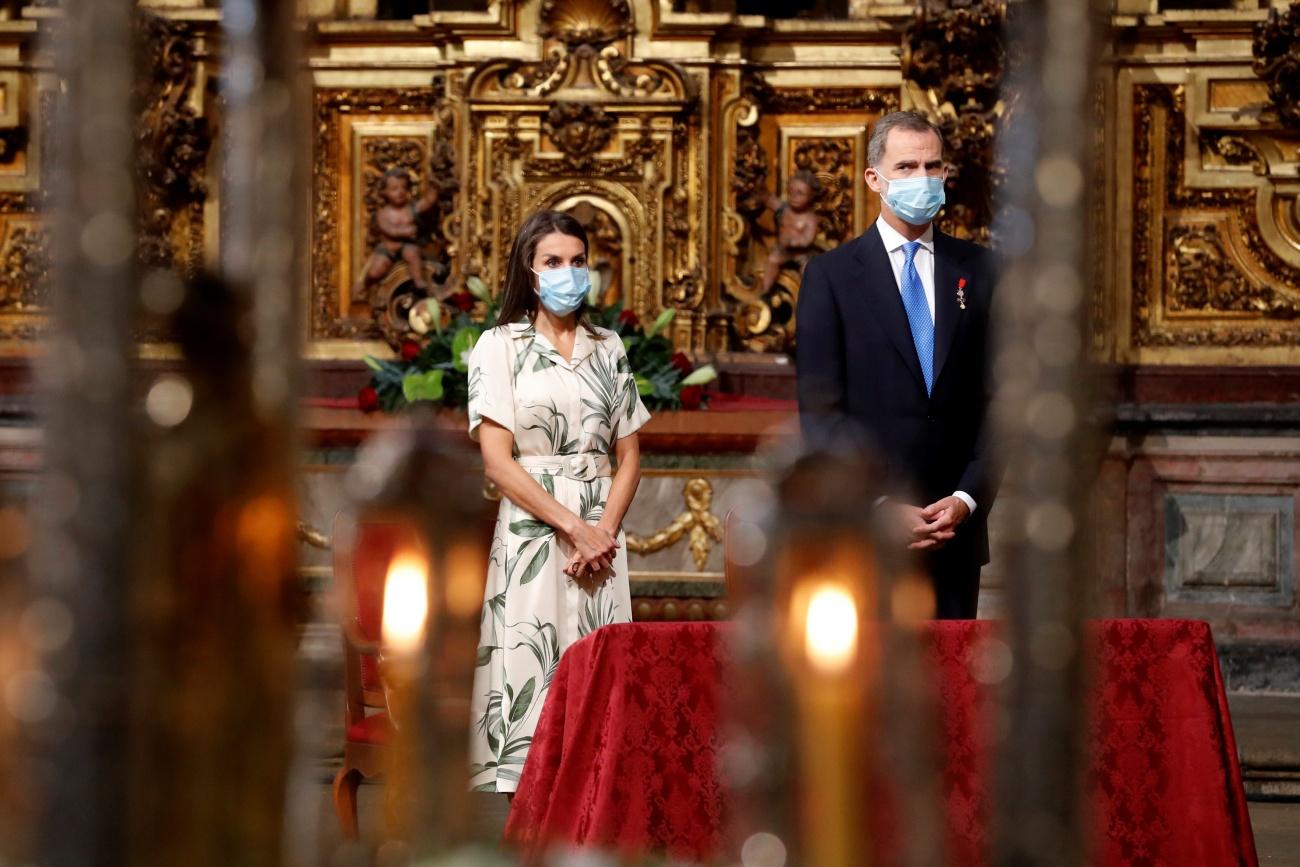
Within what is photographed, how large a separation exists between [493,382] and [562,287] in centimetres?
25

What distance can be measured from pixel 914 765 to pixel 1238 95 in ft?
22.4

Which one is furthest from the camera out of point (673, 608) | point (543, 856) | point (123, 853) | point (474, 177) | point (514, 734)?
point (474, 177)

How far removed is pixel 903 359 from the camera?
383 cm

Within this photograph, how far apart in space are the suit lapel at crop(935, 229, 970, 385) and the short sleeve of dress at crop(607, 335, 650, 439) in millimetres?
749

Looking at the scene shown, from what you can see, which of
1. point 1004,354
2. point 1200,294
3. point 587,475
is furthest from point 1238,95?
point 1004,354

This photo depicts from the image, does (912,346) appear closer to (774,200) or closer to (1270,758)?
(1270,758)

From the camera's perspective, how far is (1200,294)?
7152 mm

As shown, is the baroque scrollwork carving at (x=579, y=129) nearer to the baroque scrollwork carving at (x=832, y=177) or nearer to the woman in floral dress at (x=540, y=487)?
the baroque scrollwork carving at (x=832, y=177)

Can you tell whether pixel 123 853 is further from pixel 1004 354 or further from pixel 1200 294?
pixel 1200 294

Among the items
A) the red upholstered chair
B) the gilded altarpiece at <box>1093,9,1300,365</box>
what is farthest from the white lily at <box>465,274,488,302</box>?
the gilded altarpiece at <box>1093,9,1300,365</box>

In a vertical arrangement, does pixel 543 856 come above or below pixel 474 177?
below

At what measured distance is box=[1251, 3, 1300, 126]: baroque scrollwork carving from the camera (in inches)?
266

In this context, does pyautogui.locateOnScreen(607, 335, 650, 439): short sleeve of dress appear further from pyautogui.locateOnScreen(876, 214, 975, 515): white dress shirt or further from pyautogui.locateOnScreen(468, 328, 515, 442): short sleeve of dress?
pyautogui.locateOnScreen(876, 214, 975, 515): white dress shirt

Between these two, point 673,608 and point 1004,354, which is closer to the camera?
point 1004,354
